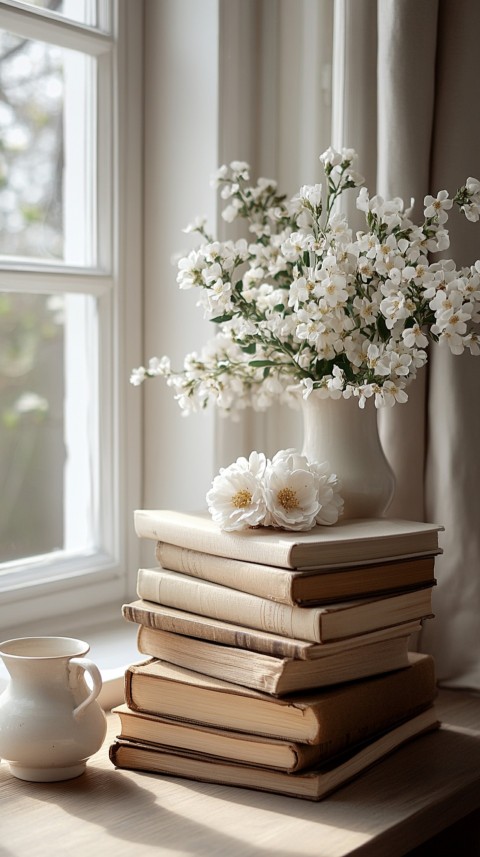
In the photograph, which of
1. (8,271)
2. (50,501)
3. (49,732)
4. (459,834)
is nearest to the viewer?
(49,732)

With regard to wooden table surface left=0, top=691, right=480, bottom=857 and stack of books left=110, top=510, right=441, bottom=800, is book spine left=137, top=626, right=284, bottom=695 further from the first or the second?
wooden table surface left=0, top=691, right=480, bottom=857

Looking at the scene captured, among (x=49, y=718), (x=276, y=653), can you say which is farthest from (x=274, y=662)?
(x=49, y=718)

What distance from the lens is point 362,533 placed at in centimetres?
111

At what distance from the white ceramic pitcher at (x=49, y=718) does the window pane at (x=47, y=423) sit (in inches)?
14.6

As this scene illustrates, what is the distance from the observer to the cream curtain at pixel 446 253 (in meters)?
1.30

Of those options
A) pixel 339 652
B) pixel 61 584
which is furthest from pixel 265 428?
pixel 339 652

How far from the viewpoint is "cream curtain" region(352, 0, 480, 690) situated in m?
1.30

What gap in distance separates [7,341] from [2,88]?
0.34m

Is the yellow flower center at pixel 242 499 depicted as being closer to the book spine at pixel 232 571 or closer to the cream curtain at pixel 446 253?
the book spine at pixel 232 571

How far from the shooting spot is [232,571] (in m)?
1.10

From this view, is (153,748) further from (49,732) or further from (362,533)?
(362,533)

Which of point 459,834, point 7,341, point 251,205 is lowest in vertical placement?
point 459,834

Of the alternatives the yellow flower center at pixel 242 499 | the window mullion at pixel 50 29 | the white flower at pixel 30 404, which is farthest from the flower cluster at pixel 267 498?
the window mullion at pixel 50 29

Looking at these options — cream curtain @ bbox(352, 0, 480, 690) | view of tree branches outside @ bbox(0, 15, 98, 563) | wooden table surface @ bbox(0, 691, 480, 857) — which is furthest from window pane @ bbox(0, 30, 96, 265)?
wooden table surface @ bbox(0, 691, 480, 857)
